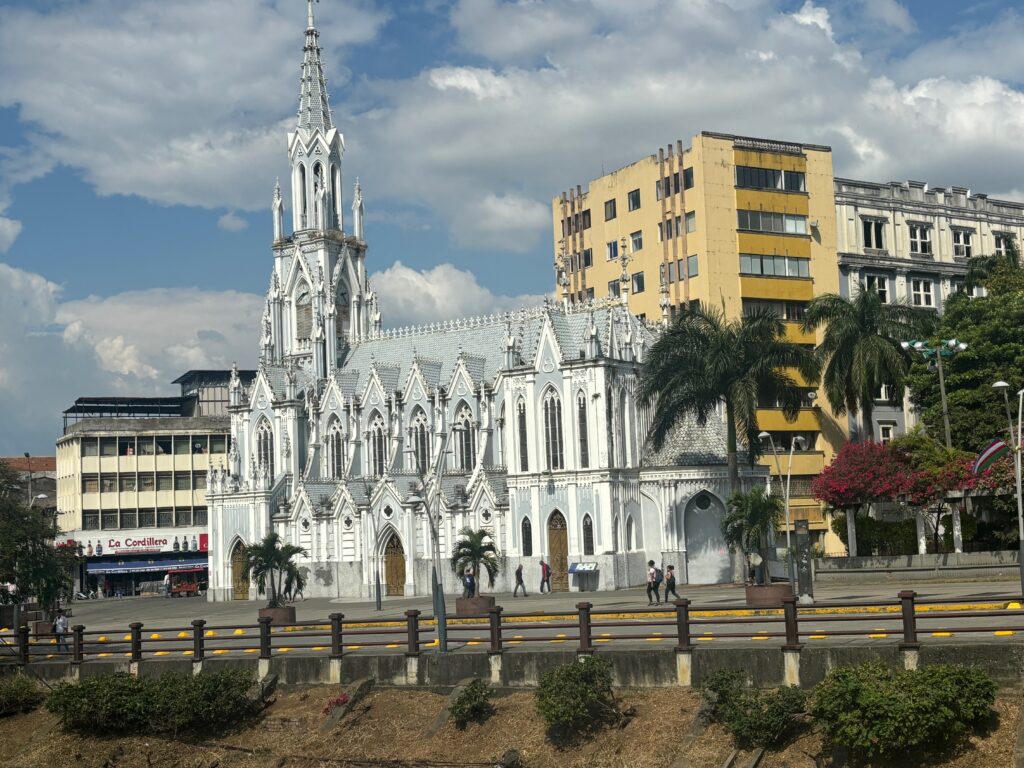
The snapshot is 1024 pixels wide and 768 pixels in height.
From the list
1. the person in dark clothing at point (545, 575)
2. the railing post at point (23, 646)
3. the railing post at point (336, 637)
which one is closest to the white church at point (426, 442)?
the person in dark clothing at point (545, 575)

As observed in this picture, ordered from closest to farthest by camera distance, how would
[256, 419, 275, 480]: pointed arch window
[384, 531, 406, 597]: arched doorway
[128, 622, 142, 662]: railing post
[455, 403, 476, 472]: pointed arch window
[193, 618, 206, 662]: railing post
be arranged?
[193, 618, 206, 662]: railing post → [128, 622, 142, 662]: railing post → [384, 531, 406, 597]: arched doorway → [455, 403, 476, 472]: pointed arch window → [256, 419, 275, 480]: pointed arch window

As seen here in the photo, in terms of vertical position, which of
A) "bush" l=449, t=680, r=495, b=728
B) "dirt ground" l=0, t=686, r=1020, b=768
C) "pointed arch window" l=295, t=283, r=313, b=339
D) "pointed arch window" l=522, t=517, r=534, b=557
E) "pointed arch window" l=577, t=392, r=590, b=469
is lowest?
"dirt ground" l=0, t=686, r=1020, b=768

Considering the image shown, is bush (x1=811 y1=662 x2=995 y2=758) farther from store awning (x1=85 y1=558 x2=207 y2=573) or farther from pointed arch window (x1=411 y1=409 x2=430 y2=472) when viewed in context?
store awning (x1=85 y1=558 x2=207 y2=573)

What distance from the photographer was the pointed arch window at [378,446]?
277 ft

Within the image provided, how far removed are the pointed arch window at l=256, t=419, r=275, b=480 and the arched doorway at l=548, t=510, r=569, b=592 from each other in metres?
25.0

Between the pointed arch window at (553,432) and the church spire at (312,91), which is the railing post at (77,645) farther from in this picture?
the church spire at (312,91)

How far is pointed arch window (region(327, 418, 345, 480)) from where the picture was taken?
86.8m

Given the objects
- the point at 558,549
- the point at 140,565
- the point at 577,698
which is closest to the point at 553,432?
the point at 558,549

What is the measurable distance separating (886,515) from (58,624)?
135 ft

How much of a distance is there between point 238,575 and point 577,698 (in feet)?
203

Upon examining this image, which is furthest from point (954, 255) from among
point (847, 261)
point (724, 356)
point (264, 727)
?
point (264, 727)

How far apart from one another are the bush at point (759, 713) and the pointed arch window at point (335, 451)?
2406 inches

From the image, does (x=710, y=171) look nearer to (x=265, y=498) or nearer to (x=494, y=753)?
(x=265, y=498)

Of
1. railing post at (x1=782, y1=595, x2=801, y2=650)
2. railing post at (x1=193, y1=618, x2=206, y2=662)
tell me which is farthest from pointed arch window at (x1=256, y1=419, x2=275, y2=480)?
railing post at (x1=782, y1=595, x2=801, y2=650)
